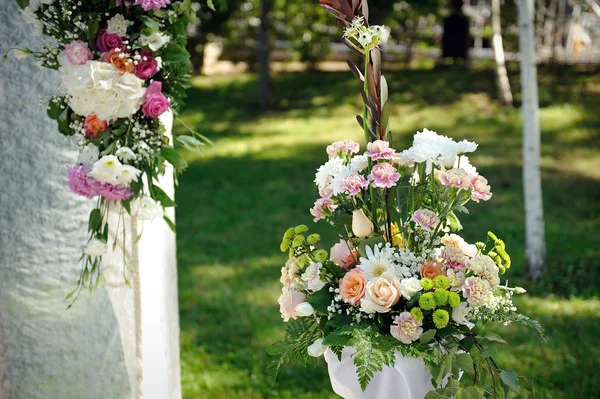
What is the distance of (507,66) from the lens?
11367 millimetres

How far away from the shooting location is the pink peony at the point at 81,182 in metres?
2.17

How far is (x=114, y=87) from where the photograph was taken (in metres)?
2.15

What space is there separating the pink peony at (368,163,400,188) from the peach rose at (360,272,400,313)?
0.24 metres

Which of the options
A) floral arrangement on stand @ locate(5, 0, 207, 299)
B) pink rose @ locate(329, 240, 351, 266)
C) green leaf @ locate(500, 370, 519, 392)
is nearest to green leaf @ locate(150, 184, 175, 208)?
floral arrangement on stand @ locate(5, 0, 207, 299)

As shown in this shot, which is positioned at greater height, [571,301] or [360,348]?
[360,348]

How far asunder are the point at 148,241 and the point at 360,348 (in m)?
0.96

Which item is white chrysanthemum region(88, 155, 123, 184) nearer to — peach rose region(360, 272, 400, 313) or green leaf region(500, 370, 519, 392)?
peach rose region(360, 272, 400, 313)

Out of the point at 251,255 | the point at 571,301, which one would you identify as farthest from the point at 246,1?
the point at 571,301

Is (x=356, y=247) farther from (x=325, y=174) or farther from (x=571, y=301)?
(x=571, y=301)

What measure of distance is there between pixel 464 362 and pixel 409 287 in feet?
0.77

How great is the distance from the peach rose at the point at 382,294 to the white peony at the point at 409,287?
0.01 metres

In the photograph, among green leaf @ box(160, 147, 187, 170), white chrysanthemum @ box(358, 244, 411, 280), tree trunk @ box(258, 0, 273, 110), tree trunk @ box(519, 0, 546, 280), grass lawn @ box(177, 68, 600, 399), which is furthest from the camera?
tree trunk @ box(258, 0, 273, 110)

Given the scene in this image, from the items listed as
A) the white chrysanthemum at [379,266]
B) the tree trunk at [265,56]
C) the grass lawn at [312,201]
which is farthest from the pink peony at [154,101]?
the tree trunk at [265,56]

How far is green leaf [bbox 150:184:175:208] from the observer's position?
2.37 m
